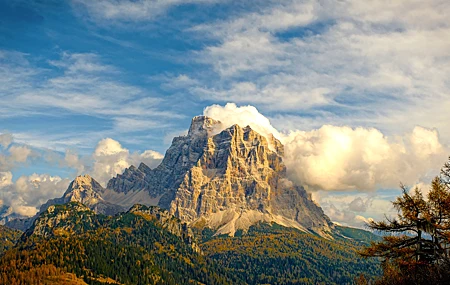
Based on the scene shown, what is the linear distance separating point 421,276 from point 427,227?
12.8 feet

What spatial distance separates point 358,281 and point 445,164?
72.0 ft

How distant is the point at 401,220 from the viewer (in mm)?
36219

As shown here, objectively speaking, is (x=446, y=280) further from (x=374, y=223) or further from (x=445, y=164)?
(x=445, y=164)

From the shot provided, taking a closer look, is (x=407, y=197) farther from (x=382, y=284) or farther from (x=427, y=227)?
(x=382, y=284)

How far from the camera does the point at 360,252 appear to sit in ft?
128

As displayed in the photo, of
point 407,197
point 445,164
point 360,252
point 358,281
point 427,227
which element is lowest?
point 358,281

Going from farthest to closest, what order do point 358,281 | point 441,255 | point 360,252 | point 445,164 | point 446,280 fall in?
point 358,281
point 360,252
point 445,164
point 441,255
point 446,280

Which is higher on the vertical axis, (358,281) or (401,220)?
(401,220)

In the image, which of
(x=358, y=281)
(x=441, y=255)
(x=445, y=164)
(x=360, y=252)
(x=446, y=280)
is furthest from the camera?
(x=358, y=281)

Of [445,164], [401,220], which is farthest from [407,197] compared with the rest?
[445,164]

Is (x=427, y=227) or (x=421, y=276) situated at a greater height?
(x=427, y=227)

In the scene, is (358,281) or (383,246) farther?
(358,281)

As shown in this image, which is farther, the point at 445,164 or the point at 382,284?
the point at 382,284

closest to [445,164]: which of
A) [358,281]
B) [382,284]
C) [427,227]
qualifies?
[427,227]
